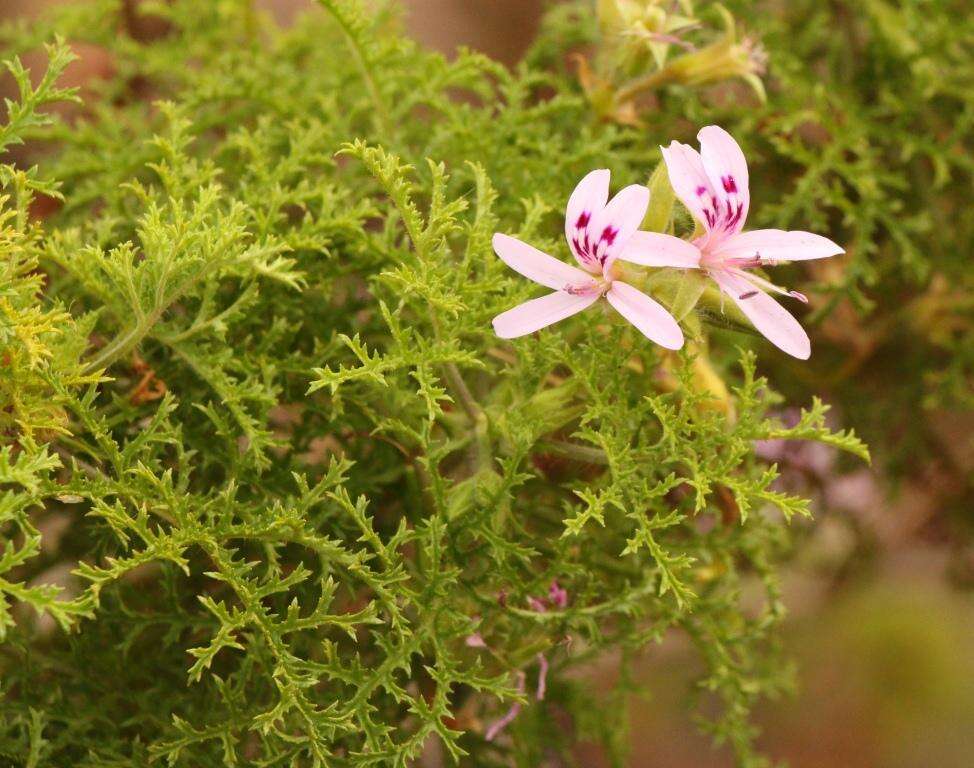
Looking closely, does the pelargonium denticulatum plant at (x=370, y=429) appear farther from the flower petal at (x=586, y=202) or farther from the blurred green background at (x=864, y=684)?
the blurred green background at (x=864, y=684)

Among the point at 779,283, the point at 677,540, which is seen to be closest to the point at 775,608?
the point at 677,540

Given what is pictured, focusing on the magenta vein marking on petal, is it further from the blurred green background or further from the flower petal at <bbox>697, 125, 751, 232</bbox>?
the blurred green background

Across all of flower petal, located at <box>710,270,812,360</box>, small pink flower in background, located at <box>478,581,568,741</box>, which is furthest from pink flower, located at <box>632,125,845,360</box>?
small pink flower in background, located at <box>478,581,568,741</box>

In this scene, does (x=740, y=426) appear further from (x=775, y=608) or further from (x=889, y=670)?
(x=889, y=670)

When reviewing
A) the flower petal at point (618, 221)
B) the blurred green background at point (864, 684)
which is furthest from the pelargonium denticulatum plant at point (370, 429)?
the blurred green background at point (864, 684)

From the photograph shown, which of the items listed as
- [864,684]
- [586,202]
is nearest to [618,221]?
[586,202]

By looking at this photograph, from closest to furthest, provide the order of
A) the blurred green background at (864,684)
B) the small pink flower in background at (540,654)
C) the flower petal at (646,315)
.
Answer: the flower petal at (646,315), the small pink flower in background at (540,654), the blurred green background at (864,684)
